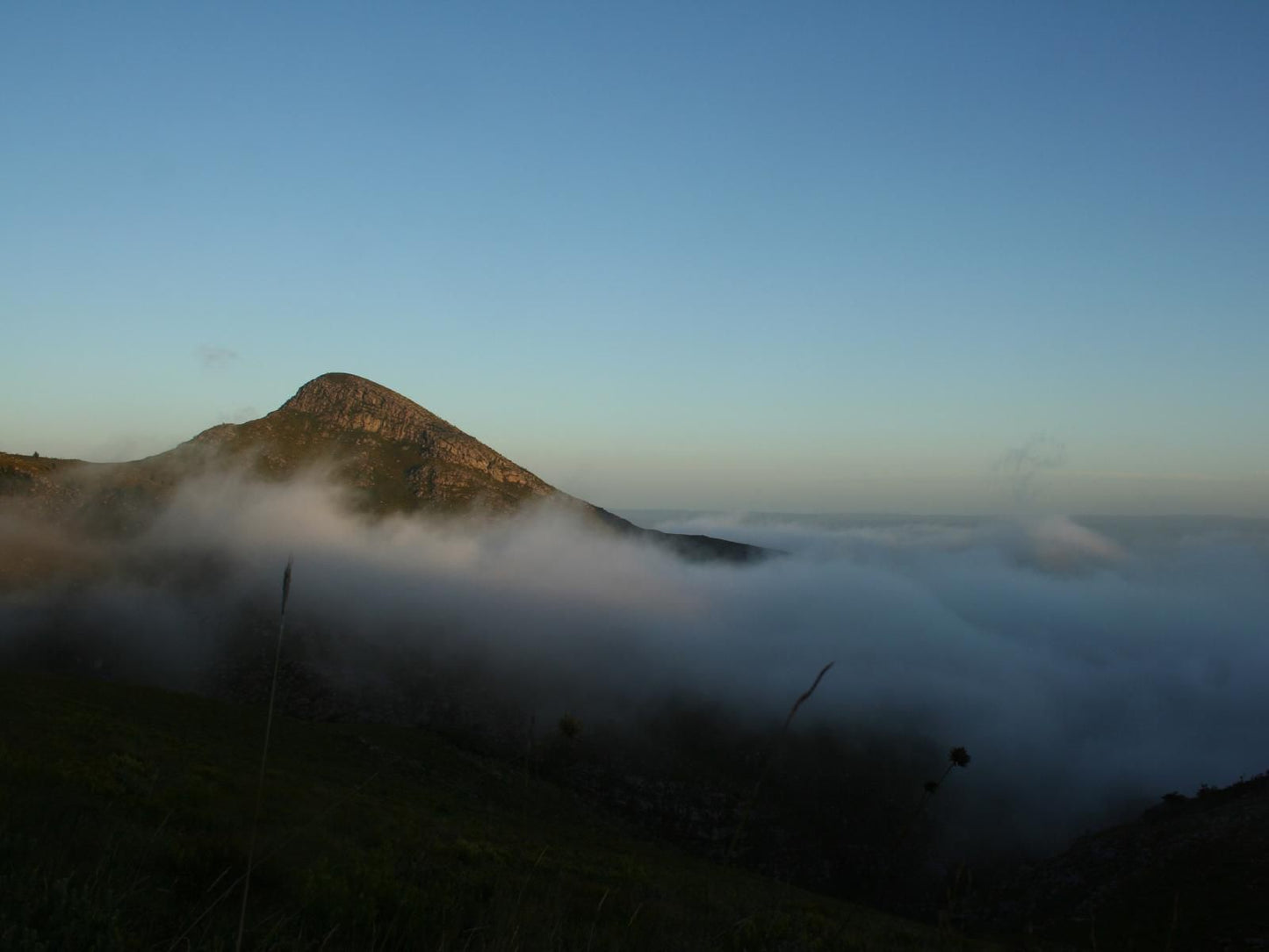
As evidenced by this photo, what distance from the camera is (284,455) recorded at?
13788 cm

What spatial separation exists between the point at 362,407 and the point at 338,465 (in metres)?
19.4

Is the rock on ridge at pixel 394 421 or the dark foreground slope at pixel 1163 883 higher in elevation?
the rock on ridge at pixel 394 421

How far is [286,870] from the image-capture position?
9.65m

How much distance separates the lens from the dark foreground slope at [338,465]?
102 meters

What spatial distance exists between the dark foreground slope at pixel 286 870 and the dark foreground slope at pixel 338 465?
251ft

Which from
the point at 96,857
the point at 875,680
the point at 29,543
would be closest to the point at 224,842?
the point at 96,857

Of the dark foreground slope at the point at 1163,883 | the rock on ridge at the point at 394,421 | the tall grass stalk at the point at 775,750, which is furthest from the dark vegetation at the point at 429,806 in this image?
the rock on ridge at the point at 394,421

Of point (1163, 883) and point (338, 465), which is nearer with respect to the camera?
point (1163, 883)

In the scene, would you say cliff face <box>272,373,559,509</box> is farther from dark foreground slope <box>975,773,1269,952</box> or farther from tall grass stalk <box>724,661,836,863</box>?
tall grass stalk <box>724,661,836,863</box>

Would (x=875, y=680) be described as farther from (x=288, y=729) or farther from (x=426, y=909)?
(x=426, y=909)

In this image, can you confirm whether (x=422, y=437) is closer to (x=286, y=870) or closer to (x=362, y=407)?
(x=362, y=407)

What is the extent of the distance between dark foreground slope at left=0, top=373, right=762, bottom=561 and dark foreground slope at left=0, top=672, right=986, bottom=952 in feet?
251

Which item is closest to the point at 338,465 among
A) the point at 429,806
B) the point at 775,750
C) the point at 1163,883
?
the point at 429,806

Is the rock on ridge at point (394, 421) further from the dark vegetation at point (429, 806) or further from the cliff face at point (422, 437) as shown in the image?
the dark vegetation at point (429, 806)
